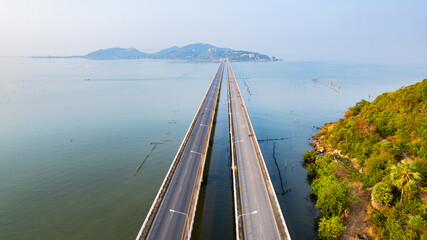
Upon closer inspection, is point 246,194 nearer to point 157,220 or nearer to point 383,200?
point 157,220

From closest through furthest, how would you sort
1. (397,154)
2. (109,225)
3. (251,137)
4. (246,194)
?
(109,225)
(246,194)
(397,154)
(251,137)

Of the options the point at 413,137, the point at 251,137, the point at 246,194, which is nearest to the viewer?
the point at 246,194

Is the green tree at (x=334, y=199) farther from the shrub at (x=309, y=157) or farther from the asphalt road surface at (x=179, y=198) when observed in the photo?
the asphalt road surface at (x=179, y=198)

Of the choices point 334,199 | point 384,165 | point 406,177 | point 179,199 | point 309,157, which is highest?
point 406,177

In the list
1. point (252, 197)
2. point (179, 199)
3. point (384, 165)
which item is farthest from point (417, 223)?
point (179, 199)

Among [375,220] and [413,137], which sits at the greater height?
[413,137]

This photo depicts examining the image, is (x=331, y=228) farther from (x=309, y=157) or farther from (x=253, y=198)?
(x=309, y=157)

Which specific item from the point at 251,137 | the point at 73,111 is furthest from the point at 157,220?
the point at 73,111
